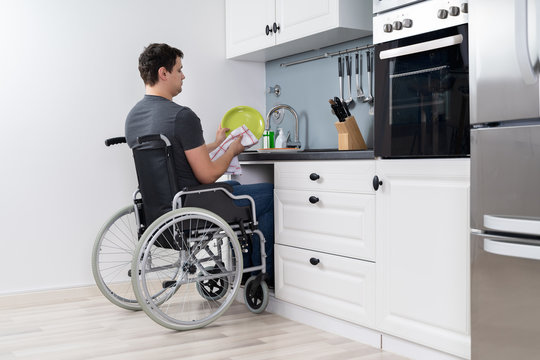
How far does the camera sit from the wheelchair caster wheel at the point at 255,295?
10.2ft

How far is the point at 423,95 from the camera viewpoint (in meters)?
2.35

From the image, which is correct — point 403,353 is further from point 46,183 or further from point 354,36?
point 46,183

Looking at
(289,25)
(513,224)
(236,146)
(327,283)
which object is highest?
(289,25)

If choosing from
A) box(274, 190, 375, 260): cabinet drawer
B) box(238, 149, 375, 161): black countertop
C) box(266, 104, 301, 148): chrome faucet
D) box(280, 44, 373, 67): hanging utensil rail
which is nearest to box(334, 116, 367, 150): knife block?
box(238, 149, 375, 161): black countertop

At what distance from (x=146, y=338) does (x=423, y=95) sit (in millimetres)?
1540

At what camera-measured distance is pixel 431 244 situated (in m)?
2.27

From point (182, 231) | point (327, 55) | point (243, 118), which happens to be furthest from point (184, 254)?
point (327, 55)

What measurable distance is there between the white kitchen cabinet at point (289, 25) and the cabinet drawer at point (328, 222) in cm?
87

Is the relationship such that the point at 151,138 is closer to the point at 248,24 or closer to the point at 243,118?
the point at 243,118

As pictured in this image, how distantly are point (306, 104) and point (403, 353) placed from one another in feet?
5.97

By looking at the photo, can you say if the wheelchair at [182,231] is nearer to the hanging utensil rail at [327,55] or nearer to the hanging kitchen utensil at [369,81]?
the hanging kitchen utensil at [369,81]

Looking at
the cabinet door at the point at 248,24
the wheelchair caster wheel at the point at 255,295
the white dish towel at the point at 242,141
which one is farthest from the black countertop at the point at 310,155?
the cabinet door at the point at 248,24

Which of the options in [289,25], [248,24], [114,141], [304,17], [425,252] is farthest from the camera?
[248,24]

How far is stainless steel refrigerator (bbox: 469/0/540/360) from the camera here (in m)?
1.76
